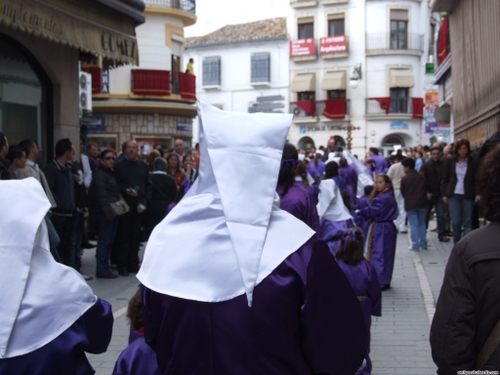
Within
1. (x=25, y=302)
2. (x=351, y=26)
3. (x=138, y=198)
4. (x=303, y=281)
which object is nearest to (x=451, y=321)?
(x=303, y=281)

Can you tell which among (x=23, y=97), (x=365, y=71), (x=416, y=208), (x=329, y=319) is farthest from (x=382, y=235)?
(x=365, y=71)

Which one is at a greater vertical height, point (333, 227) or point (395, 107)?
point (395, 107)

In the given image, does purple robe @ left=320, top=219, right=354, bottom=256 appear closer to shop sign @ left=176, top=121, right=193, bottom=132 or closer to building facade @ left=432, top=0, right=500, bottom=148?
building facade @ left=432, top=0, right=500, bottom=148

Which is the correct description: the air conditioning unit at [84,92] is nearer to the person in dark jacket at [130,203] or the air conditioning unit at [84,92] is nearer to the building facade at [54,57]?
the building facade at [54,57]

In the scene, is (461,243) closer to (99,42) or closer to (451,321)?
(451,321)

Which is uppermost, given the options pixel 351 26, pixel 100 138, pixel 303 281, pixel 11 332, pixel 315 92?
pixel 351 26

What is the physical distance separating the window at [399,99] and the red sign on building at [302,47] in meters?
5.78

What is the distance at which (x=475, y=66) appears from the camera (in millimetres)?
12188

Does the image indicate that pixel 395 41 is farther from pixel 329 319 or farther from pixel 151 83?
pixel 329 319

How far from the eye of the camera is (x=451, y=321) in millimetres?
2656

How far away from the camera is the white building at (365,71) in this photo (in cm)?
4422

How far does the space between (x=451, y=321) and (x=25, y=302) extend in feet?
5.24

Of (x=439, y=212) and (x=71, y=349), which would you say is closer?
(x=71, y=349)

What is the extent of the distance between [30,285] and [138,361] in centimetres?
74
